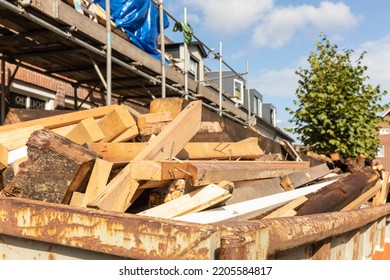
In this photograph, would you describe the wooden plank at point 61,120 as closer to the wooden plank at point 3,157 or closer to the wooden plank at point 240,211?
the wooden plank at point 3,157

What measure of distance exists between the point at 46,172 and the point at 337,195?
207 cm

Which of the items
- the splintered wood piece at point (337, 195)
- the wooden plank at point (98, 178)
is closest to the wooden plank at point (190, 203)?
the wooden plank at point (98, 178)

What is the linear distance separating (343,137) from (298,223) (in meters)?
11.6

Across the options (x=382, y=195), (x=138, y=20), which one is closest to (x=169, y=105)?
(x=382, y=195)

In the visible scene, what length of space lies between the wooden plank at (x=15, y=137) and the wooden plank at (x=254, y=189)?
54.1 inches

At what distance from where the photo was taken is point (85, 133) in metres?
2.86

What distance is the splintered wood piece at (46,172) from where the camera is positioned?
1.98m

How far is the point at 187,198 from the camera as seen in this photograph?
2119 mm

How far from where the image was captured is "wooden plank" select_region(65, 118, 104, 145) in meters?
2.85

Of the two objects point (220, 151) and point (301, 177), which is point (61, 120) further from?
point (301, 177)

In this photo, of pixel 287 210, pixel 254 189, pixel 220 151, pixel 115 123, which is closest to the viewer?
pixel 287 210

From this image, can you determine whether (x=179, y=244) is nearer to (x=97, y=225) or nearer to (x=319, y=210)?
(x=97, y=225)

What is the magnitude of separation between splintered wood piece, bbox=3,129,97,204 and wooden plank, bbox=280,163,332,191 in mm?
2241

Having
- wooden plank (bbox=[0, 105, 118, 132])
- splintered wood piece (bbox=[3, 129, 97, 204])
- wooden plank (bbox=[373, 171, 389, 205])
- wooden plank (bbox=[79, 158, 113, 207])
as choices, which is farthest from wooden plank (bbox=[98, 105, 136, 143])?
wooden plank (bbox=[373, 171, 389, 205])
